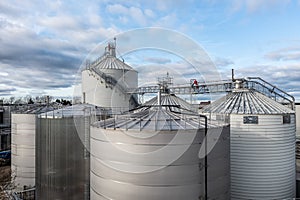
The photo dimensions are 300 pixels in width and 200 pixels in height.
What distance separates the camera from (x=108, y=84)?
65.7ft

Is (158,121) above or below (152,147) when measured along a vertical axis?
above

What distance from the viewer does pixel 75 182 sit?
38.5ft

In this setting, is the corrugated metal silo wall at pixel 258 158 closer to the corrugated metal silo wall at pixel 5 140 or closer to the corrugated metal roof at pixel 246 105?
the corrugated metal roof at pixel 246 105

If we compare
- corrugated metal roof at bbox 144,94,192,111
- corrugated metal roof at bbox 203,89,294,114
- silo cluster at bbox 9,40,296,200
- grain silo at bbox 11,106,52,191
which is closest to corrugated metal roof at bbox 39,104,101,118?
silo cluster at bbox 9,40,296,200

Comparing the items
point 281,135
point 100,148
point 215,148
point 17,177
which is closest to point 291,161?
point 281,135

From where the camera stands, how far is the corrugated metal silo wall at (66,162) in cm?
1174

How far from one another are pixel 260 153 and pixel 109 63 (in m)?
14.3

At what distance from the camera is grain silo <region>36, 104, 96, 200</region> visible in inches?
463

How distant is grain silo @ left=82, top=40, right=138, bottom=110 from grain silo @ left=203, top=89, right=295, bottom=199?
9.89m

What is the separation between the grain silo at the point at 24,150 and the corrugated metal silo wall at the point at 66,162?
521cm

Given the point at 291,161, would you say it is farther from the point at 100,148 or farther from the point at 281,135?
the point at 100,148

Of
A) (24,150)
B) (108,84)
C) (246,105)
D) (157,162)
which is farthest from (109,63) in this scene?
(157,162)

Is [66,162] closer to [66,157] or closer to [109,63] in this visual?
[66,157]

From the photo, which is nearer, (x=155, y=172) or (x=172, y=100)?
(x=155, y=172)
